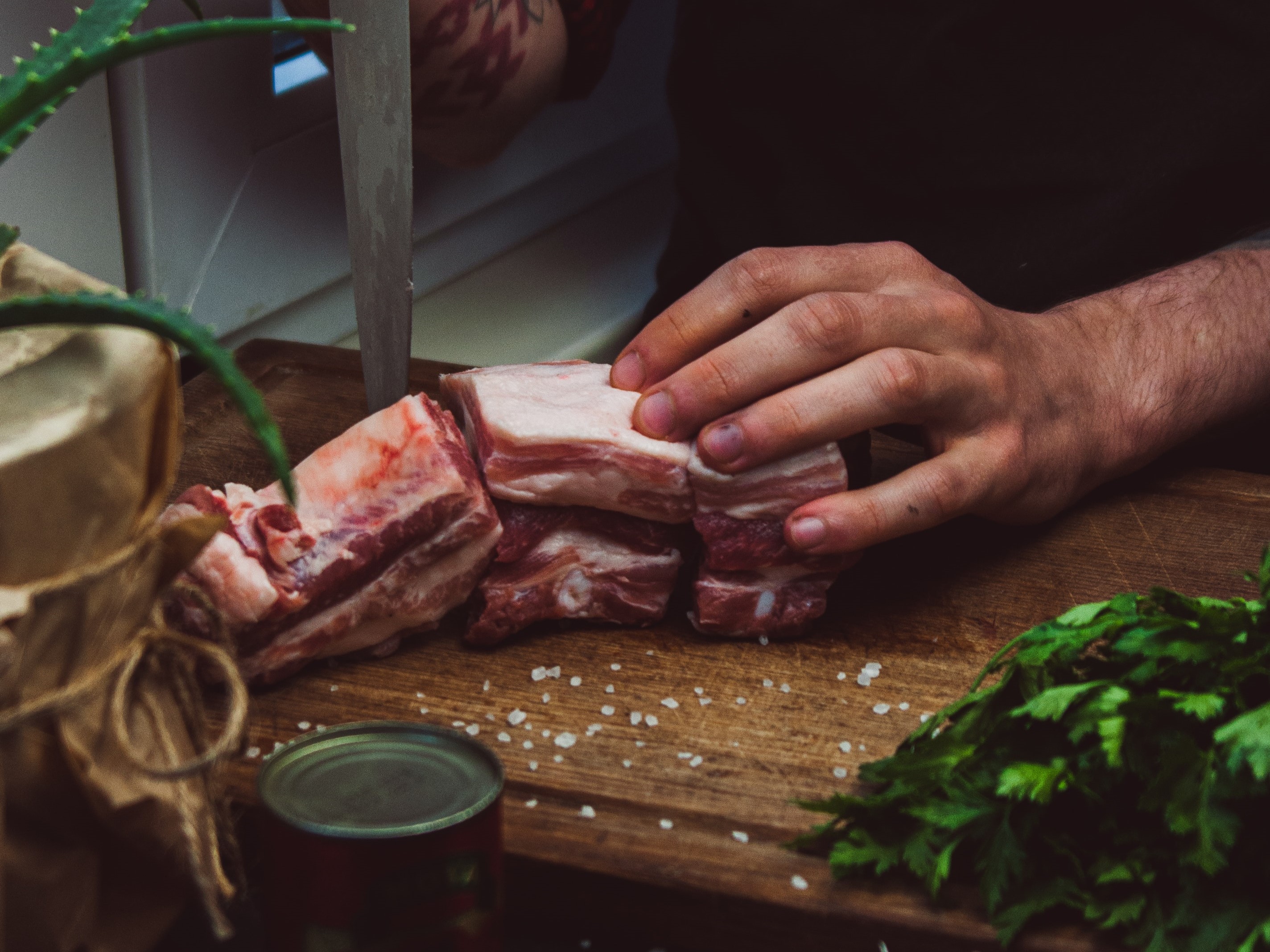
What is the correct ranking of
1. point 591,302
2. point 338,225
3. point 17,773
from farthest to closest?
point 591,302 → point 338,225 → point 17,773

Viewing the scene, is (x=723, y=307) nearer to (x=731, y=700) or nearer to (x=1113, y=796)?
(x=731, y=700)

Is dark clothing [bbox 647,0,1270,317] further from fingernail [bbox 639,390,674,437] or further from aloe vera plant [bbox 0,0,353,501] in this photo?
aloe vera plant [bbox 0,0,353,501]

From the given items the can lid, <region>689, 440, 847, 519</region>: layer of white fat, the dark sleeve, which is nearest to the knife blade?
<region>689, 440, 847, 519</region>: layer of white fat

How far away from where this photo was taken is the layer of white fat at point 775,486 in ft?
4.83

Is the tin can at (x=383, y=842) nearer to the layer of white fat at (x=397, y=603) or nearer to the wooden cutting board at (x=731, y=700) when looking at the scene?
the wooden cutting board at (x=731, y=700)

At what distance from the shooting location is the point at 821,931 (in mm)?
1142

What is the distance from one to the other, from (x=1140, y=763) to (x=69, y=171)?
1615 mm

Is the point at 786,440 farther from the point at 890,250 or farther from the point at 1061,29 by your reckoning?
the point at 1061,29

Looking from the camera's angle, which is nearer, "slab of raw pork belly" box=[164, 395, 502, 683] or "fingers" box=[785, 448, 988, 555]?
"slab of raw pork belly" box=[164, 395, 502, 683]

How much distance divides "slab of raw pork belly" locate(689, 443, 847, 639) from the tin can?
1.95 ft

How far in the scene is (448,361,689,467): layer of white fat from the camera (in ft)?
4.72

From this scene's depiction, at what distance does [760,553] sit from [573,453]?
257 millimetres

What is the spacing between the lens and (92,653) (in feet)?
2.80

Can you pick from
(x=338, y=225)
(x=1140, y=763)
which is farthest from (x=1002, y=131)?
(x=1140, y=763)
